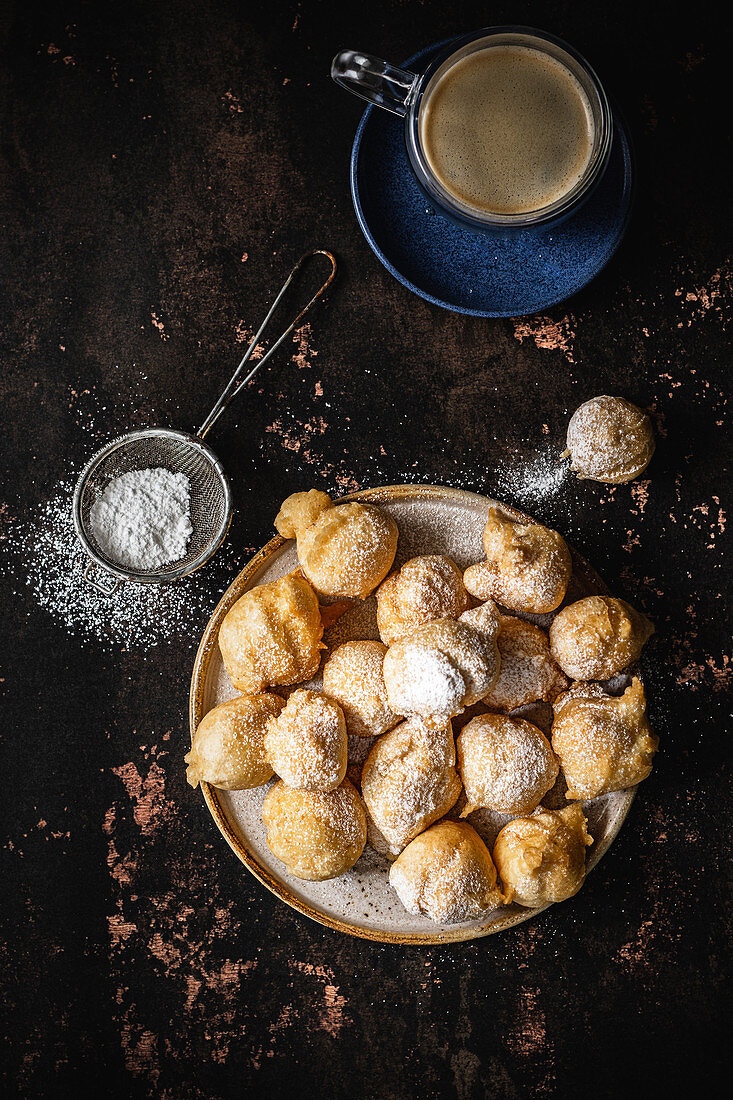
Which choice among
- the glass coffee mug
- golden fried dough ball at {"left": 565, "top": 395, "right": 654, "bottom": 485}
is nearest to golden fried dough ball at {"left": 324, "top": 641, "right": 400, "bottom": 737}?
golden fried dough ball at {"left": 565, "top": 395, "right": 654, "bottom": 485}

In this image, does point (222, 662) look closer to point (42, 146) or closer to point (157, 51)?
point (42, 146)

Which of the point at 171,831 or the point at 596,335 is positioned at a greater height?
the point at 596,335

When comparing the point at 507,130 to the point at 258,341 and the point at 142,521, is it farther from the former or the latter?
the point at 142,521

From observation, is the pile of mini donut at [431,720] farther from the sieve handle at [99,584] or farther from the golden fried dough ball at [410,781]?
the sieve handle at [99,584]

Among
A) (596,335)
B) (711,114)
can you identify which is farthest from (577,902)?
(711,114)

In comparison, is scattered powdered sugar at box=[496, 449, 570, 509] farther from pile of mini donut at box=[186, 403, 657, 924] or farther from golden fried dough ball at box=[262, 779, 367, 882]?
golden fried dough ball at box=[262, 779, 367, 882]

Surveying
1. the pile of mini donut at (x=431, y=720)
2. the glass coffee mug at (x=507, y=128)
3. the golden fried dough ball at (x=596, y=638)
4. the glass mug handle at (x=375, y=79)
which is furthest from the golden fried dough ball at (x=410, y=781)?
the glass mug handle at (x=375, y=79)
